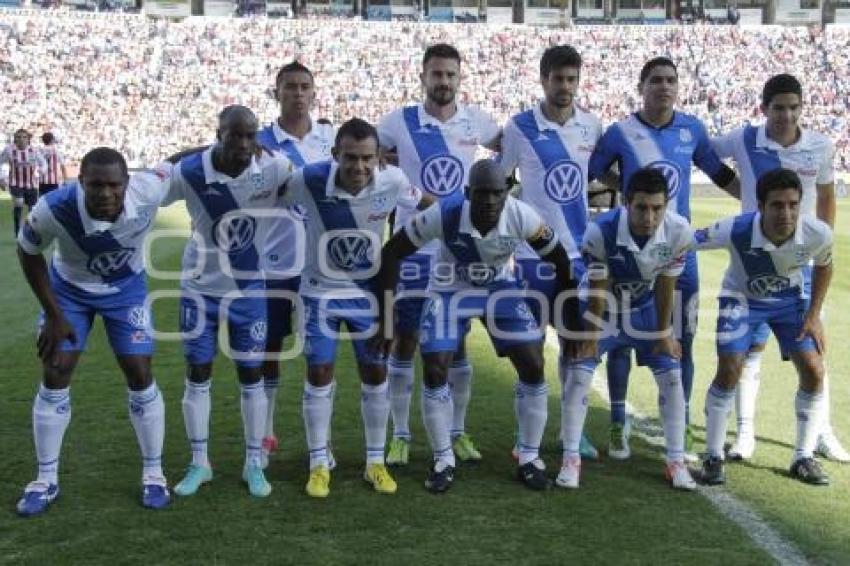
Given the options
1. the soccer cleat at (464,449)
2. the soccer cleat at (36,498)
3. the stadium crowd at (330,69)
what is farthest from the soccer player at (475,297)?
the stadium crowd at (330,69)

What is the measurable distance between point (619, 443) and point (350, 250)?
205cm

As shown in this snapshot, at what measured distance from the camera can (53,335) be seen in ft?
15.8

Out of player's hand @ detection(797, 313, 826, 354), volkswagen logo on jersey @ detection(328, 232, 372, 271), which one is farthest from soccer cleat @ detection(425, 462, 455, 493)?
player's hand @ detection(797, 313, 826, 354)

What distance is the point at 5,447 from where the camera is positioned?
5.98m

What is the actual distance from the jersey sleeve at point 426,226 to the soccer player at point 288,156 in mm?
813

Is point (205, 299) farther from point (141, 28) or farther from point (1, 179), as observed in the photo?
point (141, 28)

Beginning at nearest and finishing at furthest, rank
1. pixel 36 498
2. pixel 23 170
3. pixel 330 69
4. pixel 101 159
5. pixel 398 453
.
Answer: pixel 101 159 → pixel 36 498 → pixel 398 453 → pixel 23 170 → pixel 330 69

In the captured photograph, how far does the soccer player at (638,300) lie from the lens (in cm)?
529

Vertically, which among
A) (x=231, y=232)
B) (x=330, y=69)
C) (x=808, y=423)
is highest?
(x=330, y=69)

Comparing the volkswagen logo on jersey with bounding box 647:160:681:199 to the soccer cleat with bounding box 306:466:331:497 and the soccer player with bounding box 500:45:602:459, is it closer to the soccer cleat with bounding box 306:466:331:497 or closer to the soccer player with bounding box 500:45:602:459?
the soccer player with bounding box 500:45:602:459

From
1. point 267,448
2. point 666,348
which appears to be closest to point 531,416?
point 666,348

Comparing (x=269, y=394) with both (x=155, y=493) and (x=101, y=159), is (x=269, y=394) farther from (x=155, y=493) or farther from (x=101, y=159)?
(x=101, y=159)

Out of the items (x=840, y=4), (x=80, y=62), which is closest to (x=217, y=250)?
(x=80, y=62)

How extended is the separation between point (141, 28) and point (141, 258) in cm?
4338
